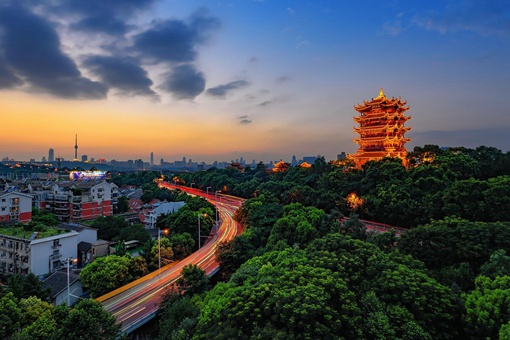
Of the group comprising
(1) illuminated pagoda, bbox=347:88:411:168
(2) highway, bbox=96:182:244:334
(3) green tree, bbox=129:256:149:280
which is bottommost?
(2) highway, bbox=96:182:244:334

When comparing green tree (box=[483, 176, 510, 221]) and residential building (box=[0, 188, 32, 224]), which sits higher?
green tree (box=[483, 176, 510, 221])

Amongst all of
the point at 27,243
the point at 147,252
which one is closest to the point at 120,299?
the point at 147,252

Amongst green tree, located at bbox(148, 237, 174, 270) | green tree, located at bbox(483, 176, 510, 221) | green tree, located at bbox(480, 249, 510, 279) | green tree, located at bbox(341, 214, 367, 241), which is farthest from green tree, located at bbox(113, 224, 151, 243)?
green tree, located at bbox(483, 176, 510, 221)

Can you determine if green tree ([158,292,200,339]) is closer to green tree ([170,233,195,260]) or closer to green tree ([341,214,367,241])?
green tree ([170,233,195,260])

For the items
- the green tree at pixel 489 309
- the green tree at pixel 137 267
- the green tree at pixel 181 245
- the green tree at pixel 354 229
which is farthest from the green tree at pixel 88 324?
the green tree at pixel 354 229

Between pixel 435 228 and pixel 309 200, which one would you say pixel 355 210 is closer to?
pixel 309 200

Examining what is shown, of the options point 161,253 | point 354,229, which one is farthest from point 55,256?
point 354,229

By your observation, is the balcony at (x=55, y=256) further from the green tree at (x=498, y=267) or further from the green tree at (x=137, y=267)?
the green tree at (x=498, y=267)
